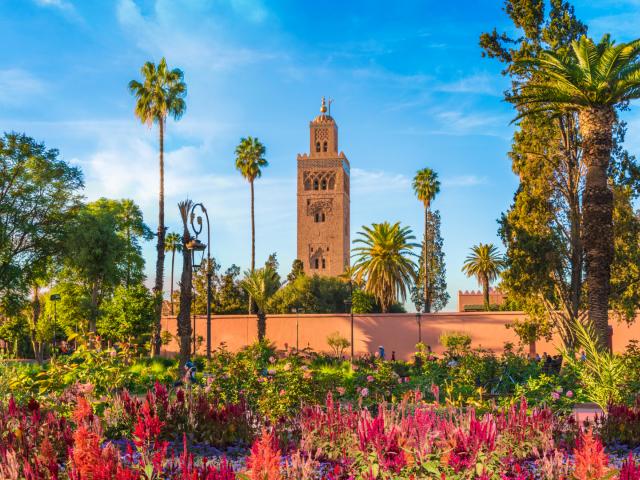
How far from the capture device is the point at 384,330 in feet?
117

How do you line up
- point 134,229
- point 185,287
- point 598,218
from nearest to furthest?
point 598,218
point 185,287
point 134,229

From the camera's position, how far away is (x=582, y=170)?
23.1m

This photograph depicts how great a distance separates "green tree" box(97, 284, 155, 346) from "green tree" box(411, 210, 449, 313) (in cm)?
2388

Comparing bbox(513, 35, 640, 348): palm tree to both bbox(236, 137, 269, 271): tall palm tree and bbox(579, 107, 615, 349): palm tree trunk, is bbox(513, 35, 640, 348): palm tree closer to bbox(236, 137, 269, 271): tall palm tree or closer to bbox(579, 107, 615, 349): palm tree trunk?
bbox(579, 107, 615, 349): palm tree trunk

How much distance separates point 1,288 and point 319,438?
32.7 metres

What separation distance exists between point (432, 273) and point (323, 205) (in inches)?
1257

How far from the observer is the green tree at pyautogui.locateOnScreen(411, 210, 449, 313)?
5000cm

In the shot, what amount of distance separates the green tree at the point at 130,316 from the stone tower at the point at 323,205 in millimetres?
47743

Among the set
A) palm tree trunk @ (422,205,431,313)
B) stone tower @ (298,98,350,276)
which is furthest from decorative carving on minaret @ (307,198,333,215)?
palm tree trunk @ (422,205,431,313)

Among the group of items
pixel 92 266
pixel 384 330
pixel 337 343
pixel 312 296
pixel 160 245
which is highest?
pixel 160 245

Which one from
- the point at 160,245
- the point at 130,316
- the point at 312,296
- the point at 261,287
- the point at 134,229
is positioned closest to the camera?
the point at 130,316

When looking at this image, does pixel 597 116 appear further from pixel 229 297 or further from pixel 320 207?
pixel 320 207

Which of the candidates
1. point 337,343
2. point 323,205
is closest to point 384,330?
point 337,343

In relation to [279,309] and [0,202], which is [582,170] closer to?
[0,202]
